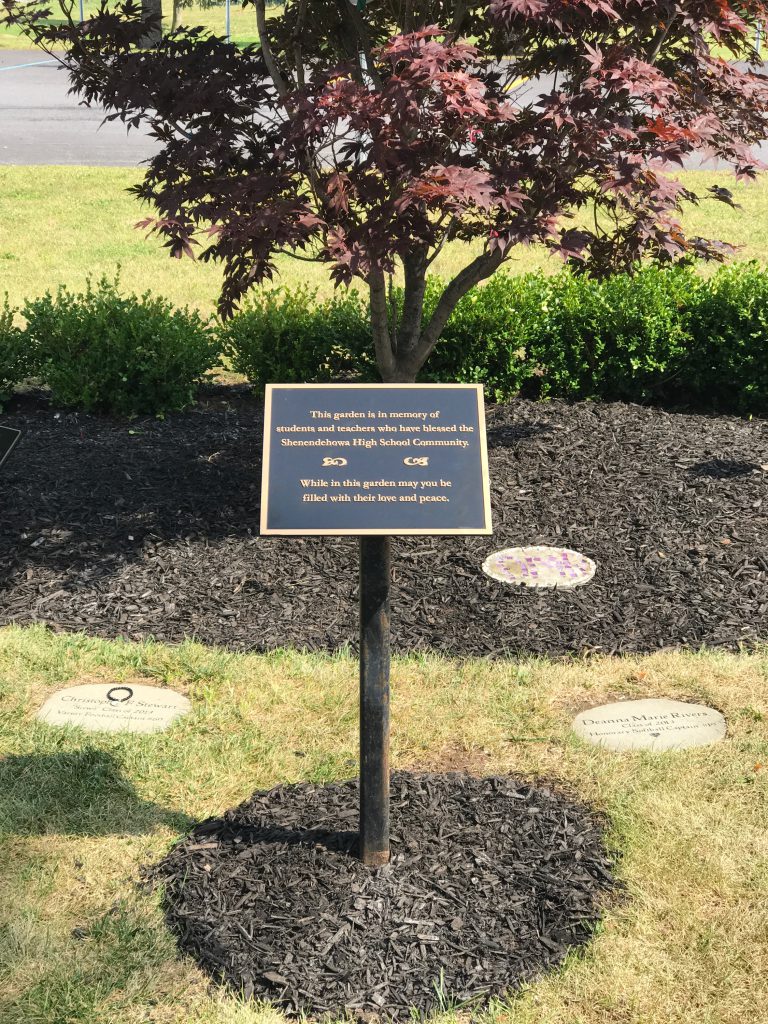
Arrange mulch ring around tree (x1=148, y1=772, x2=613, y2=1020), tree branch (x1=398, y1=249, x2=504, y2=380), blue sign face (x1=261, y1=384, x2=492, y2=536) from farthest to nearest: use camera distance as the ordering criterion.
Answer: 1. tree branch (x1=398, y1=249, x2=504, y2=380)
2. blue sign face (x1=261, y1=384, x2=492, y2=536)
3. mulch ring around tree (x1=148, y1=772, x2=613, y2=1020)

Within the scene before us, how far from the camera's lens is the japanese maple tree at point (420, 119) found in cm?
475

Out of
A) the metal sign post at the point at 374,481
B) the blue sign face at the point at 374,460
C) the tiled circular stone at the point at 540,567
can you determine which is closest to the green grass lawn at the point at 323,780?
the tiled circular stone at the point at 540,567

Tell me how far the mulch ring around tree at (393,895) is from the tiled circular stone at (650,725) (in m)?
0.55

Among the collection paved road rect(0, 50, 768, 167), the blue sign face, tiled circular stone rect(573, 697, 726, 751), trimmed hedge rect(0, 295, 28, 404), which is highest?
paved road rect(0, 50, 768, 167)

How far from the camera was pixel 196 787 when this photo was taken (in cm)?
427

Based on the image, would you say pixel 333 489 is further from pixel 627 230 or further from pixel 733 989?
pixel 627 230

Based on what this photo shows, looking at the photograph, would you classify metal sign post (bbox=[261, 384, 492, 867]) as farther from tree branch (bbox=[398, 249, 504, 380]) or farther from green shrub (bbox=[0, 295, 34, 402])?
green shrub (bbox=[0, 295, 34, 402])

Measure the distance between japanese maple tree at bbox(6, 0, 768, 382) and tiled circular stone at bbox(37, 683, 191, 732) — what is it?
2.05 metres

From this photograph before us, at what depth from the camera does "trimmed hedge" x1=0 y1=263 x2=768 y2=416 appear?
25.8ft

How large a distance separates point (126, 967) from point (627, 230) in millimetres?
4923

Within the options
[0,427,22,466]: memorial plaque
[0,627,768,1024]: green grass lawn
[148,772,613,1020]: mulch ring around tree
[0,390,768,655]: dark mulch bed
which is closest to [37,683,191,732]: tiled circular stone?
[0,627,768,1024]: green grass lawn

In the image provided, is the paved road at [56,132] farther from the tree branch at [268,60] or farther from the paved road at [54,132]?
the tree branch at [268,60]

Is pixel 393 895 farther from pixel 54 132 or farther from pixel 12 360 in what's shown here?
pixel 54 132

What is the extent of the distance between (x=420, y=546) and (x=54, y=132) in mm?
16599
